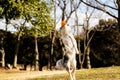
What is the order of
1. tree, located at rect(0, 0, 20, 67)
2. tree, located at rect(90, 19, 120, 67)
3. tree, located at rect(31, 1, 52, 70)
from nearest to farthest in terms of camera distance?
1. tree, located at rect(0, 0, 20, 67)
2. tree, located at rect(31, 1, 52, 70)
3. tree, located at rect(90, 19, 120, 67)

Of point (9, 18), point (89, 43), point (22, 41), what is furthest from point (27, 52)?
point (9, 18)

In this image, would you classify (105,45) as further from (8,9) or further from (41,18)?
(8,9)

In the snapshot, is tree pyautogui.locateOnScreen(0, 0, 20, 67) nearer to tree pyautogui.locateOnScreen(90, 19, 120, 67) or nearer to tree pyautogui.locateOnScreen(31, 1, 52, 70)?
tree pyautogui.locateOnScreen(31, 1, 52, 70)

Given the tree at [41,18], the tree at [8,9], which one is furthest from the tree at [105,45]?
the tree at [8,9]

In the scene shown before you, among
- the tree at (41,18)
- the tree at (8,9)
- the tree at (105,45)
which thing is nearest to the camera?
the tree at (8,9)

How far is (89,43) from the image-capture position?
45.3m

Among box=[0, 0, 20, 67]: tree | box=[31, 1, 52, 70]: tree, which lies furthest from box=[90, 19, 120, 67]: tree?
box=[0, 0, 20, 67]: tree

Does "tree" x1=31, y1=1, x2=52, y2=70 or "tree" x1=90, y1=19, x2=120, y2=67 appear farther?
"tree" x1=90, y1=19, x2=120, y2=67

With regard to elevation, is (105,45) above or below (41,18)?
below

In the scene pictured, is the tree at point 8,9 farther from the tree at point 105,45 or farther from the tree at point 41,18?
the tree at point 105,45

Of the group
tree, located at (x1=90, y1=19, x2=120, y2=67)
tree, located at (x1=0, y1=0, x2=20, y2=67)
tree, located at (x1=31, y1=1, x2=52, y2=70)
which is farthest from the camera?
tree, located at (x1=90, y1=19, x2=120, y2=67)

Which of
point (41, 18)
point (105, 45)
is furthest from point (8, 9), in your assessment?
point (105, 45)

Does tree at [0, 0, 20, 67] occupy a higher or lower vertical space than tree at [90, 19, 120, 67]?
higher

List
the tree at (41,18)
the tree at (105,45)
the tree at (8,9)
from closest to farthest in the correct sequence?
1. the tree at (8,9)
2. the tree at (41,18)
3. the tree at (105,45)
